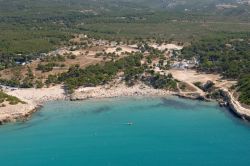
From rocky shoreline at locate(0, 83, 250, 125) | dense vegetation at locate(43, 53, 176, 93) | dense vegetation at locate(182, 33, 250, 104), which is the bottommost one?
rocky shoreline at locate(0, 83, 250, 125)

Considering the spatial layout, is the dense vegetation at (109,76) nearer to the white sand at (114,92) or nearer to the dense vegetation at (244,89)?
the white sand at (114,92)

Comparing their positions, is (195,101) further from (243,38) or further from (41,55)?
(243,38)

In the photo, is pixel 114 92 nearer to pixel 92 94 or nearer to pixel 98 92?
pixel 98 92

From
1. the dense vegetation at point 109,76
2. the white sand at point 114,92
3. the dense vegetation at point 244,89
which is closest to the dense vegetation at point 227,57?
the dense vegetation at point 244,89

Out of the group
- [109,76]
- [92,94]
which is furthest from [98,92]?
[109,76]

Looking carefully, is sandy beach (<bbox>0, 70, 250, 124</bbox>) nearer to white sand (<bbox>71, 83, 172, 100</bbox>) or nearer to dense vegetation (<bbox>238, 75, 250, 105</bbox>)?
white sand (<bbox>71, 83, 172, 100</bbox>)

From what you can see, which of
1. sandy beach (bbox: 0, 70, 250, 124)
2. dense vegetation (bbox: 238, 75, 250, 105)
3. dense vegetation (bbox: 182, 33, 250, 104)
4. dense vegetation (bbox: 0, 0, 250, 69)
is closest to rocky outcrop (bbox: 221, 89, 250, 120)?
sandy beach (bbox: 0, 70, 250, 124)

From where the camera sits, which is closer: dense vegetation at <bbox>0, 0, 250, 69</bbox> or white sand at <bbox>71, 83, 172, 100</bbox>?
white sand at <bbox>71, 83, 172, 100</bbox>

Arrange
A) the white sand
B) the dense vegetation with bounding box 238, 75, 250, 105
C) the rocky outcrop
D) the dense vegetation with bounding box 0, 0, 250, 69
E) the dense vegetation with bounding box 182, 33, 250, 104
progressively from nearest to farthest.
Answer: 1. the rocky outcrop
2. the dense vegetation with bounding box 238, 75, 250, 105
3. the white sand
4. the dense vegetation with bounding box 182, 33, 250, 104
5. the dense vegetation with bounding box 0, 0, 250, 69
